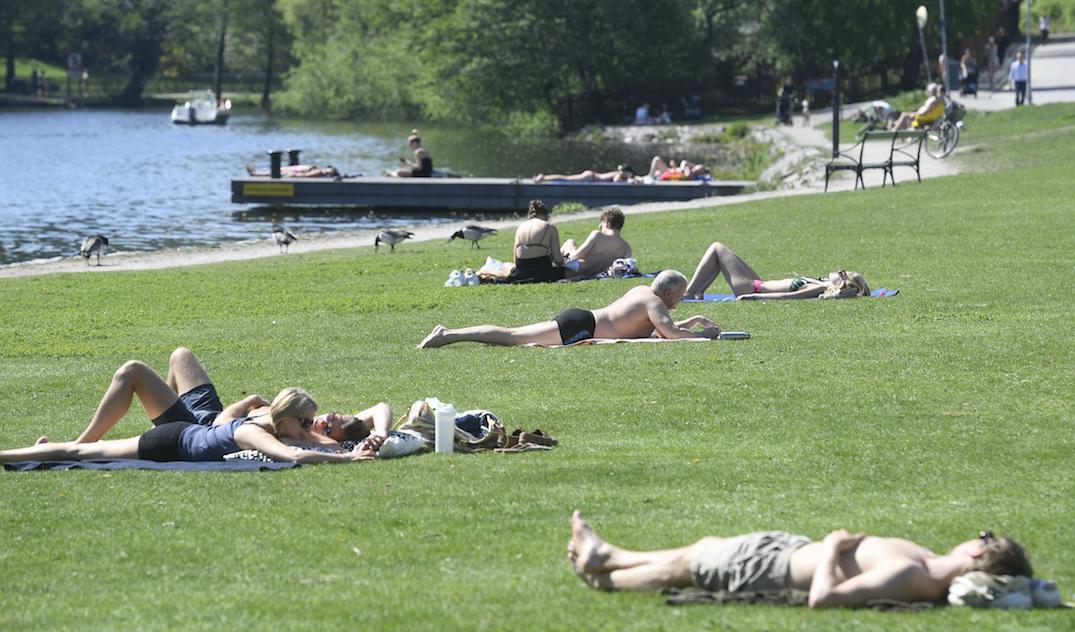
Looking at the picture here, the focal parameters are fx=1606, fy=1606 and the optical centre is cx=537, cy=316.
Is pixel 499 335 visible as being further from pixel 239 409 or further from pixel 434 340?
pixel 239 409

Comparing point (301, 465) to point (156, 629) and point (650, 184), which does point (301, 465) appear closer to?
point (156, 629)

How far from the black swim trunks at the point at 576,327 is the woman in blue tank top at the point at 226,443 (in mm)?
4112

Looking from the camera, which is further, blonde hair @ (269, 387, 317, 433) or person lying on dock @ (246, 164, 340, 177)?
person lying on dock @ (246, 164, 340, 177)

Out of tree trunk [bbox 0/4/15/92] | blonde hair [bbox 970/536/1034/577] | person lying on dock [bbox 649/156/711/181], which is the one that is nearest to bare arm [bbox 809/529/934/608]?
blonde hair [bbox 970/536/1034/577]

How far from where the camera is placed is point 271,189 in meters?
40.4

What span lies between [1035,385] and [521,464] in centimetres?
399

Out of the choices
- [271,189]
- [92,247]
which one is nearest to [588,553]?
[92,247]

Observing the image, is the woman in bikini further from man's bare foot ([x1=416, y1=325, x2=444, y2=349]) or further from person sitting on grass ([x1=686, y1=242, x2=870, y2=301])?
man's bare foot ([x1=416, y1=325, x2=444, y2=349])

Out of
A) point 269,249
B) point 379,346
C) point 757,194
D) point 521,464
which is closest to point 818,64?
point 757,194

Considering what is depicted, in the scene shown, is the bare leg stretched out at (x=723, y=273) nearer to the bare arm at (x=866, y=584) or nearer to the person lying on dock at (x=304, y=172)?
the bare arm at (x=866, y=584)

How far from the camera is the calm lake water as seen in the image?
36969mm

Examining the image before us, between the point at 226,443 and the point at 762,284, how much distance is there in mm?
7843

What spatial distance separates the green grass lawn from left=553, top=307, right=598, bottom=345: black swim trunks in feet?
1.16

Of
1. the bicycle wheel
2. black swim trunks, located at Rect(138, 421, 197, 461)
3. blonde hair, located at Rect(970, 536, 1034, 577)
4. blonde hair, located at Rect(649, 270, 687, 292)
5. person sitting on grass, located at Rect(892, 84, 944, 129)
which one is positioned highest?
person sitting on grass, located at Rect(892, 84, 944, 129)
